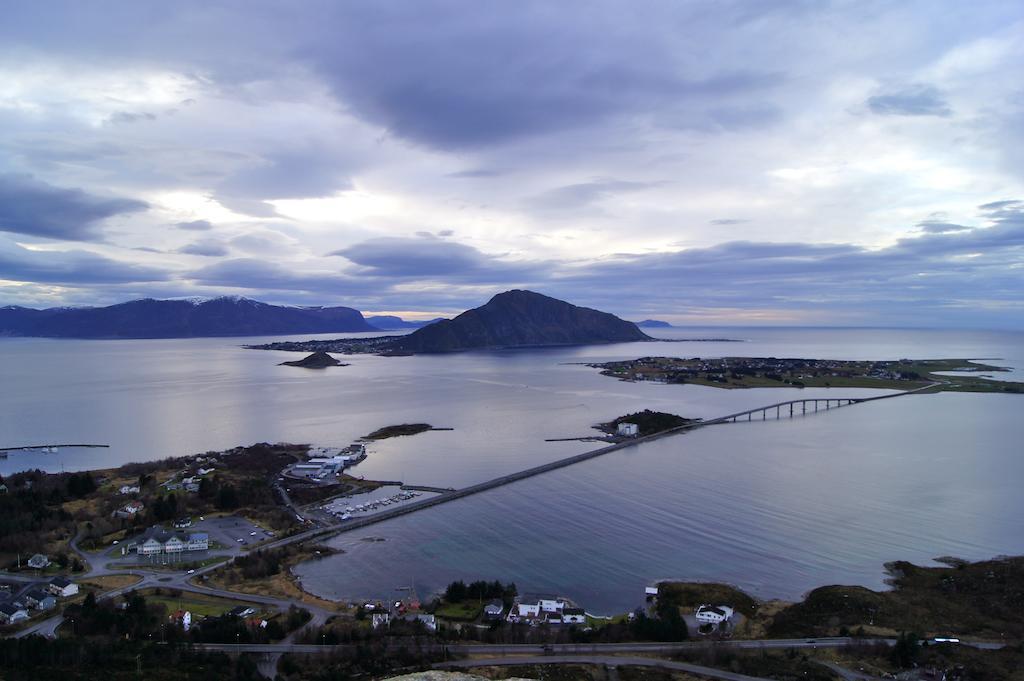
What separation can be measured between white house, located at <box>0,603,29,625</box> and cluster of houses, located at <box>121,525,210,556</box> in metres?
4.43

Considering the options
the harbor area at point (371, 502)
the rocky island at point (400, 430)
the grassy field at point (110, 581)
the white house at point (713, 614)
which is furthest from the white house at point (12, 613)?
the rocky island at point (400, 430)

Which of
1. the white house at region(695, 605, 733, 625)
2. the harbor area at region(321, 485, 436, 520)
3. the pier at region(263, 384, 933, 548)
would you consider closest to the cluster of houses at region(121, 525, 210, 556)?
the pier at region(263, 384, 933, 548)

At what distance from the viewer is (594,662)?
1339 centimetres

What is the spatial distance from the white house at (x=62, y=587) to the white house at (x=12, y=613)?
3.98 feet

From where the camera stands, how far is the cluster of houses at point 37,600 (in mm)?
15305

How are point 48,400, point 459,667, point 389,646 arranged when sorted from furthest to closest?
1. point 48,400
2. point 389,646
3. point 459,667

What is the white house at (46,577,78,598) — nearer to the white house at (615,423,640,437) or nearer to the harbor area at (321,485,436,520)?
the harbor area at (321,485,436,520)

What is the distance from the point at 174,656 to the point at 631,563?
39.0ft

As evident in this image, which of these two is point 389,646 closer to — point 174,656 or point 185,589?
point 174,656

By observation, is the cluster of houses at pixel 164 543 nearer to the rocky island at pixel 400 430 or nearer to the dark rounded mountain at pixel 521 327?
the rocky island at pixel 400 430

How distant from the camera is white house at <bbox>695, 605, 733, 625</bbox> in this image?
50.4 ft

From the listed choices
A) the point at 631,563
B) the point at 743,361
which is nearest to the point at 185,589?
the point at 631,563

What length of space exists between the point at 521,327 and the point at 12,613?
140 metres

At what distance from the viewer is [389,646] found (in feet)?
45.4
